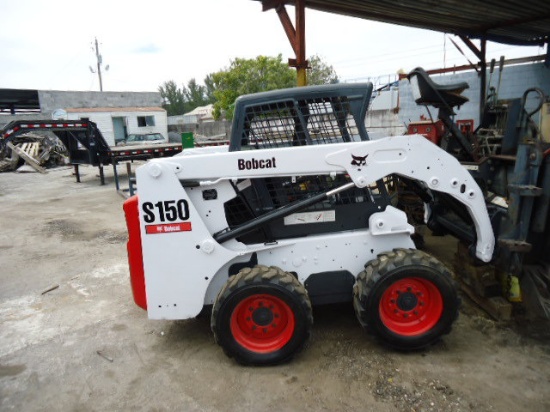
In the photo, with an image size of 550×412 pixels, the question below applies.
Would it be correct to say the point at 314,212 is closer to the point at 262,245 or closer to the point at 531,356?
the point at 262,245

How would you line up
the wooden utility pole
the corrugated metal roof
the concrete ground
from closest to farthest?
the concrete ground, the wooden utility pole, the corrugated metal roof

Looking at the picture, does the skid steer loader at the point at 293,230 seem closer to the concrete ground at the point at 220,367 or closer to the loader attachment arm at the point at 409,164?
the loader attachment arm at the point at 409,164

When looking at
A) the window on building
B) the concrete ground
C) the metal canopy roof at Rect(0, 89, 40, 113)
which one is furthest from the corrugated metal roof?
the concrete ground

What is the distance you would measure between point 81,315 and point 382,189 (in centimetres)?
320

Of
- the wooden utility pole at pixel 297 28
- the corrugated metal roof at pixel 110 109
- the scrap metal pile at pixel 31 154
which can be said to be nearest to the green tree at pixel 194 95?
the corrugated metal roof at pixel 110 109

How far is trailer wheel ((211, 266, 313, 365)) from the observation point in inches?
115

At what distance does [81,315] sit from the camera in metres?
4.05

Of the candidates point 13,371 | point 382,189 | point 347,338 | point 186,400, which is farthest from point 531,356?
point 13,371

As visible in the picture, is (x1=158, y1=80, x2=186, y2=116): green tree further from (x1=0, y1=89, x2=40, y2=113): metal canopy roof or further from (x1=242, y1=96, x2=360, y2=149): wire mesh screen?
(x1=242, y1=96, x2=360, y2=149): wire mesh screen

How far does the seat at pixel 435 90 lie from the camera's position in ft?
11.4

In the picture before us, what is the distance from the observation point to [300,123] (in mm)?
3211

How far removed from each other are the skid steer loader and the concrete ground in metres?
0.24

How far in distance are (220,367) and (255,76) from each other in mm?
24779

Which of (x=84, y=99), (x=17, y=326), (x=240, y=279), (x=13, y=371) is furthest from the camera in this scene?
(x=84, y=99)
